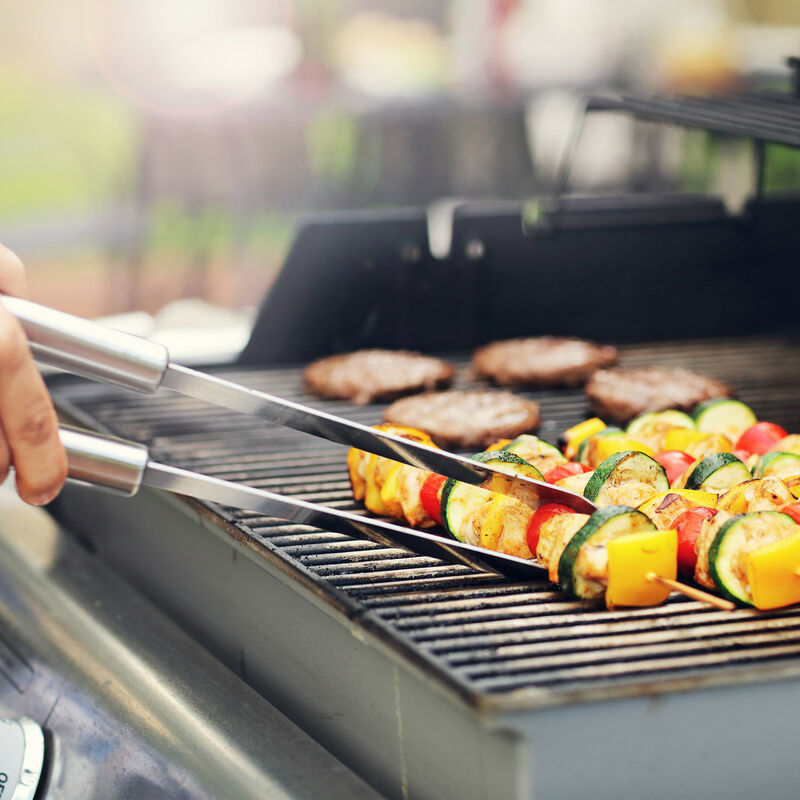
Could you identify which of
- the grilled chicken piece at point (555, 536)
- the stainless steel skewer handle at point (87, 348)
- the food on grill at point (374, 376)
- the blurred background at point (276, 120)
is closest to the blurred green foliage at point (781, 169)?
the blurred background at point (276, 120)

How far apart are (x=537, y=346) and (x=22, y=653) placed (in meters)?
1.92

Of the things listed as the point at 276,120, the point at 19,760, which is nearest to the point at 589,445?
the point at 19,760

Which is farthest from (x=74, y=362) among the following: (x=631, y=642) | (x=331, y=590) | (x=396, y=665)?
(x=631, y=642)

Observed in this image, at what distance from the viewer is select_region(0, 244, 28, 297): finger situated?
2.00 meters

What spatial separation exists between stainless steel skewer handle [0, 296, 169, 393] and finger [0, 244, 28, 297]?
0.95 ft

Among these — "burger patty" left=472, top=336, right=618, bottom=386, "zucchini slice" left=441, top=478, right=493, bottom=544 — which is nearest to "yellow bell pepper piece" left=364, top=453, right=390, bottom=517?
"zucchini slice" left=441, top=478, right=493, bottom=544

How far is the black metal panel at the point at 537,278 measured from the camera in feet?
12.7

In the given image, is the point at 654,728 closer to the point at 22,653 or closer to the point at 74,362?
the point at 74,362

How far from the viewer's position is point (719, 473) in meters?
2.33

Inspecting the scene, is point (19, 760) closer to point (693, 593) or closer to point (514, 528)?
point (514, 528)

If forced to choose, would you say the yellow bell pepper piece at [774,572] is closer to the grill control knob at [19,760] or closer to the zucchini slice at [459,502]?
the zucchini slice at [459,502]

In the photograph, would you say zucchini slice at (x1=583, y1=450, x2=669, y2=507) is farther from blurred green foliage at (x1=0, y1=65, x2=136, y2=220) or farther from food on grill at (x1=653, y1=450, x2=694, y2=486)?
blurred green foliage at (x1=0, y1=65, x2=136, y2=220)

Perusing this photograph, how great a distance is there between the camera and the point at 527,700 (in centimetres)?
153

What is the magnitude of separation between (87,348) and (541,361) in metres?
2.13
